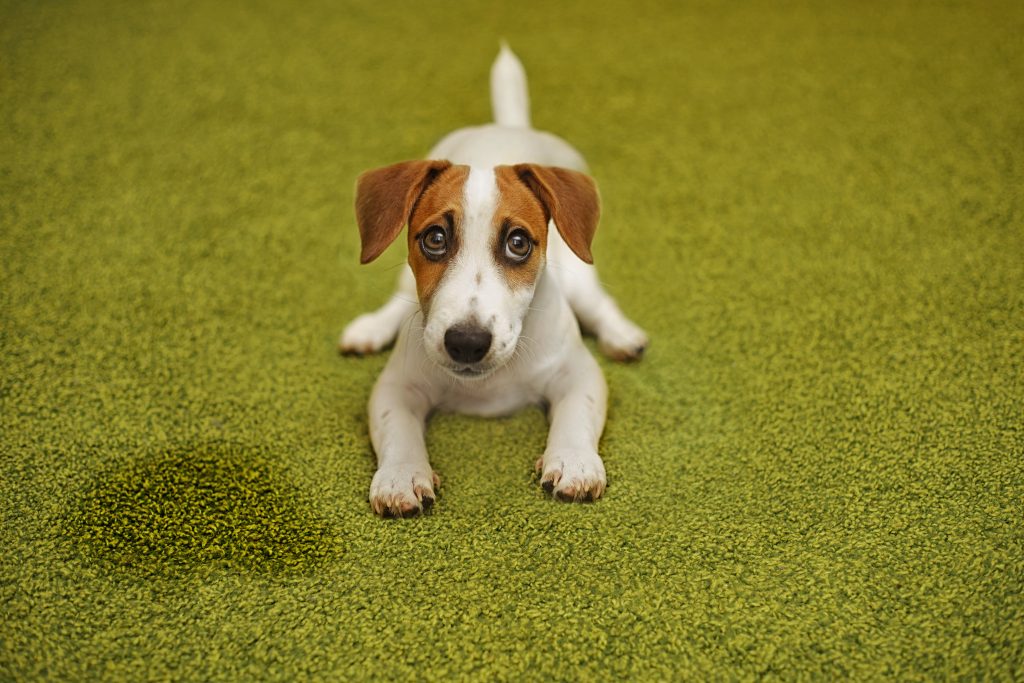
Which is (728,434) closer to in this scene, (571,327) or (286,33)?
(571,327)

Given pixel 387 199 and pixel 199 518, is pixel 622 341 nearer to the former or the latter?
pixel 387 199

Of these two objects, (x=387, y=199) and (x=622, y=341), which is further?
(x=622, y=341)

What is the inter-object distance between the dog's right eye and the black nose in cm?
30

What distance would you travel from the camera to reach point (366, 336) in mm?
3723

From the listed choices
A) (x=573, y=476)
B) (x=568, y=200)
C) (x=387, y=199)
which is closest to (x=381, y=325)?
(x=387, y=199)

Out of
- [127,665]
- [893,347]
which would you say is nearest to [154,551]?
[127,665]

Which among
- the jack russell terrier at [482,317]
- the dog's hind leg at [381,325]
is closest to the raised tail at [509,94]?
the jack russell terrier at [482,317]

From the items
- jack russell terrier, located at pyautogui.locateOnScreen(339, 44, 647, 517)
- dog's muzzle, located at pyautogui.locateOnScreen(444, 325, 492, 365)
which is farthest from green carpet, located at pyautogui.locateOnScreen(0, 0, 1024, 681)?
dog's muzzle, located at pyautogui.locateOnScreen(444, 325, 492, 365)

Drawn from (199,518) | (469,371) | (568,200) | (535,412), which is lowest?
(199,518)

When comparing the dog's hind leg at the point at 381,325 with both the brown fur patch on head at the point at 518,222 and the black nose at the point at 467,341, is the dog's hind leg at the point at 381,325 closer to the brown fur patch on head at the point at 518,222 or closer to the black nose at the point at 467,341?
the brown fur patch on head at the point at 518,222

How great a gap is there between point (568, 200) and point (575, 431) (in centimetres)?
76

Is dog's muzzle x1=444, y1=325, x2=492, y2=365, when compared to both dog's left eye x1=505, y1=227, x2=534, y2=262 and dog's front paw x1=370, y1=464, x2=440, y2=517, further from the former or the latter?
dog's front paw x1=370, y1=464, x2=440, y2=517

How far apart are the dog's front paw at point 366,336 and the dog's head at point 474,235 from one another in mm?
788

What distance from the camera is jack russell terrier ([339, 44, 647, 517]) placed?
277 cm
